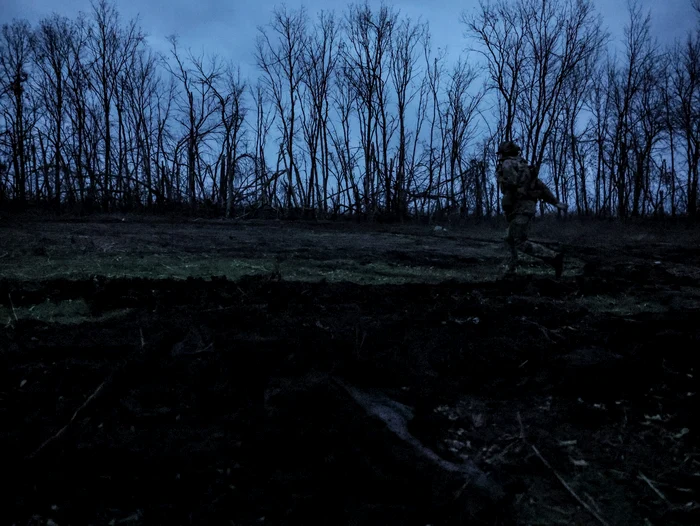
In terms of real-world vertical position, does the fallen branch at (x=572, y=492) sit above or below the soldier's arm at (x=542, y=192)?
below

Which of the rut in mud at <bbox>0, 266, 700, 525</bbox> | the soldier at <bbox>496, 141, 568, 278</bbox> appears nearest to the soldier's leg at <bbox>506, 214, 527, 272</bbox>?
the soldier at <bbox>496, 141, 568, 278</bbox>

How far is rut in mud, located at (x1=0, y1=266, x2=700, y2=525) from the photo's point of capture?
1812mm

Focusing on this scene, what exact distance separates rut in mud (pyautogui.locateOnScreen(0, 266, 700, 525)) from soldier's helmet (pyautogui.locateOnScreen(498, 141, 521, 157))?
366 cm

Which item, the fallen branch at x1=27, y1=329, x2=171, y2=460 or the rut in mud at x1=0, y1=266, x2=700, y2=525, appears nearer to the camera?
the rut in mud at x1=0, y1=266, x2=700, y2=525

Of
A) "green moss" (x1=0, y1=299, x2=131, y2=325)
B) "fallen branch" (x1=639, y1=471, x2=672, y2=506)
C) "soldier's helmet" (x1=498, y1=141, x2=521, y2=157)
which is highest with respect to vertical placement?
"soldier's helmet" (x1=498, y1=141, x2=521, y2=157)

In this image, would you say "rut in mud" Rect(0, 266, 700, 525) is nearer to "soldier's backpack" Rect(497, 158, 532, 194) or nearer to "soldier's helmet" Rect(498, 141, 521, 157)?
"soldier's backpack" Rect(497, 158, 532, 194)

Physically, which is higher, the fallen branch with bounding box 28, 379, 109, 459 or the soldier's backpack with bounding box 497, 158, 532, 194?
the soldier's backpack with bounding box 497, 158, 532, 194

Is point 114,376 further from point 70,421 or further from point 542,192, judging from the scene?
point 542,192

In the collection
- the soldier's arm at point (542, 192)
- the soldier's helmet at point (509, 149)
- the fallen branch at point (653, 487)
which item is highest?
the soldier's helmet at point (509, 149)

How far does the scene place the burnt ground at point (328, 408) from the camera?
1.82m

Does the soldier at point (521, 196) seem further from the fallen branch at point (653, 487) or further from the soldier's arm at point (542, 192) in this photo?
the fallen branch at point (653, 487)

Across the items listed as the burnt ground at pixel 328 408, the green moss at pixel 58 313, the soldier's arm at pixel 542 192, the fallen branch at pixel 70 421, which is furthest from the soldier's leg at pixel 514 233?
the fallen branch at pixel 70 421

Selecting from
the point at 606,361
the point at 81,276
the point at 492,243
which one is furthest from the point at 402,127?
the point at 606,361

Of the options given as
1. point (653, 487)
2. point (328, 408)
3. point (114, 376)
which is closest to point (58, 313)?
point (114, 376)
